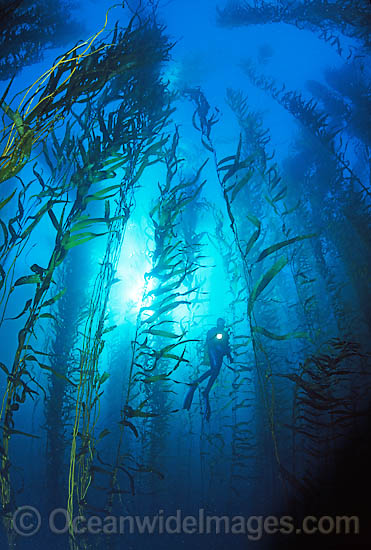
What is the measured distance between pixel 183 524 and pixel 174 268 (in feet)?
10.1

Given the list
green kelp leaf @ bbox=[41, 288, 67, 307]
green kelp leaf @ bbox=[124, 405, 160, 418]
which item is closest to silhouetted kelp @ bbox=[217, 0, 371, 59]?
green kelp leaf @ bbox=[41, 288, 67, 307]

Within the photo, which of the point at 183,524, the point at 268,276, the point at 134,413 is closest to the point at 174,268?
the point at 268,276

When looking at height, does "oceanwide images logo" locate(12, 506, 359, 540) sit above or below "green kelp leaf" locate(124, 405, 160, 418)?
below

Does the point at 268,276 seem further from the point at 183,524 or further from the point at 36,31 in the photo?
the point at 36,31

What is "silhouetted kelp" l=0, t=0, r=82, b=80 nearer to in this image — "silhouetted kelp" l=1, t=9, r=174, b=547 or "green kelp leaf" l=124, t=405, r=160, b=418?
"silhouetted kelp" l=1, t=9, r=174, b=547

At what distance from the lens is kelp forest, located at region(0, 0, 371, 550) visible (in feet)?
6.31

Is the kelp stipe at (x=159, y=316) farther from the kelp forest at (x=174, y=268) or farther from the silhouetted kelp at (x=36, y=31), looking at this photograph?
the silhouetted kelp at (x=36, y=31)

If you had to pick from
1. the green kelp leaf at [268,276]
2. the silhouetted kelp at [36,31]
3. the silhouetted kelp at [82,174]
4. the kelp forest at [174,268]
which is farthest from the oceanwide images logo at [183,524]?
the silhouetted kelp at [36,31]

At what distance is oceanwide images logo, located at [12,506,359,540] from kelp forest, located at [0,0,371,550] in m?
0.02

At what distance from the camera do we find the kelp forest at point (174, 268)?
1.92m

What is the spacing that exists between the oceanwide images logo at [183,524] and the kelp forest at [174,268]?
0.07ft

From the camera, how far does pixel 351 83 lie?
5.46 m

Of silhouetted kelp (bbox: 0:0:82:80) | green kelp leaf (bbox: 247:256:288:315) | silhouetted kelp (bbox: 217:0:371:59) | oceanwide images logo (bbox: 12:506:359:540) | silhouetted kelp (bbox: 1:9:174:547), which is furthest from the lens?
silhouetted kelp (bbox: 217:0:371:59)

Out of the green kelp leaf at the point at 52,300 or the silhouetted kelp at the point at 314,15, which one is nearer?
the green kelp leaf at the point at 52,300
